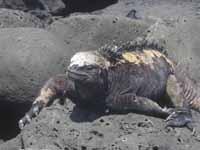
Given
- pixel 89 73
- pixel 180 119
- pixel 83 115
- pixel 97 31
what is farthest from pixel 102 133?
pixel 97 31

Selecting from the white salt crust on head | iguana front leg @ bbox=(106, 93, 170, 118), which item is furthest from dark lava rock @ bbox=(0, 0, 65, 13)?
iguana front leg @ bbox=(106, 93, 170, 118)

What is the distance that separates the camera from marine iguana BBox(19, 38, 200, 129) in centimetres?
601

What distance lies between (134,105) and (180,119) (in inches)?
20.3

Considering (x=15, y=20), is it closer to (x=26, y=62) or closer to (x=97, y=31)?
(x=97, y=31)

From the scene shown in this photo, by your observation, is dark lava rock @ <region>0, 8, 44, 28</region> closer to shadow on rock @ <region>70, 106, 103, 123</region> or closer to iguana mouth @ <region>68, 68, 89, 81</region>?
shadow on rock @ <region>70, 106, 103, 123</region>

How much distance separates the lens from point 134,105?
6113 millimetres

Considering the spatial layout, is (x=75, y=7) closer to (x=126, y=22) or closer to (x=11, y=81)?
(x=126, y=22)

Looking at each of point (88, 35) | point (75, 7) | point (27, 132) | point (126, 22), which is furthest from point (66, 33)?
point (75, 7)

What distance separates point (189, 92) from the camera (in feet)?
23.4

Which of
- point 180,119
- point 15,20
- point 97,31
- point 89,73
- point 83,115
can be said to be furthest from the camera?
point 15,20

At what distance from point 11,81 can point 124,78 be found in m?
2.03

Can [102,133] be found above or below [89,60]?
below

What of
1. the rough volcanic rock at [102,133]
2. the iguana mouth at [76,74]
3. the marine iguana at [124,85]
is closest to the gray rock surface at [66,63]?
the rough volcanic rock at [102,133]

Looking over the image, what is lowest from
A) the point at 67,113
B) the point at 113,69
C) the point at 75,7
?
the point at 75,7
